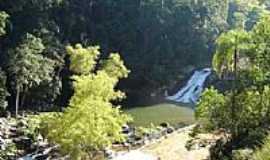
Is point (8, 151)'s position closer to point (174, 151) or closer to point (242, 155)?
point (174, 151)

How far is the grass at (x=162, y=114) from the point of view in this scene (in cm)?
4441

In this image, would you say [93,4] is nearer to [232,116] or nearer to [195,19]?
[195,19]

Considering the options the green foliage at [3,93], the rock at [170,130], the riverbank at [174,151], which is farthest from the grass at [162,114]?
the riverbank at [174,151]

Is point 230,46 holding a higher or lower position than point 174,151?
higher

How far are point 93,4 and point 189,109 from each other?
53.8 ft

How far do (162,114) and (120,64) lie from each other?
866cm

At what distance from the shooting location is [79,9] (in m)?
57.1

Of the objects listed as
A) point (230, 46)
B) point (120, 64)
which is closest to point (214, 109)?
point (230, 46)

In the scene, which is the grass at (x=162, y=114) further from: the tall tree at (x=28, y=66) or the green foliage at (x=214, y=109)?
the green foliage at (x=214, y=109)

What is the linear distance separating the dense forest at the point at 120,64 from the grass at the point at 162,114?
198 cm

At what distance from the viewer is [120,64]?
40.9m

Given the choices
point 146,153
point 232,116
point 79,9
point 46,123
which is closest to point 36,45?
point 79,9

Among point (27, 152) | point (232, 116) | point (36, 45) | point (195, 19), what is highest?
point (195, 19)

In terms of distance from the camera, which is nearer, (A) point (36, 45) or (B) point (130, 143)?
(B) point (130, 143)
